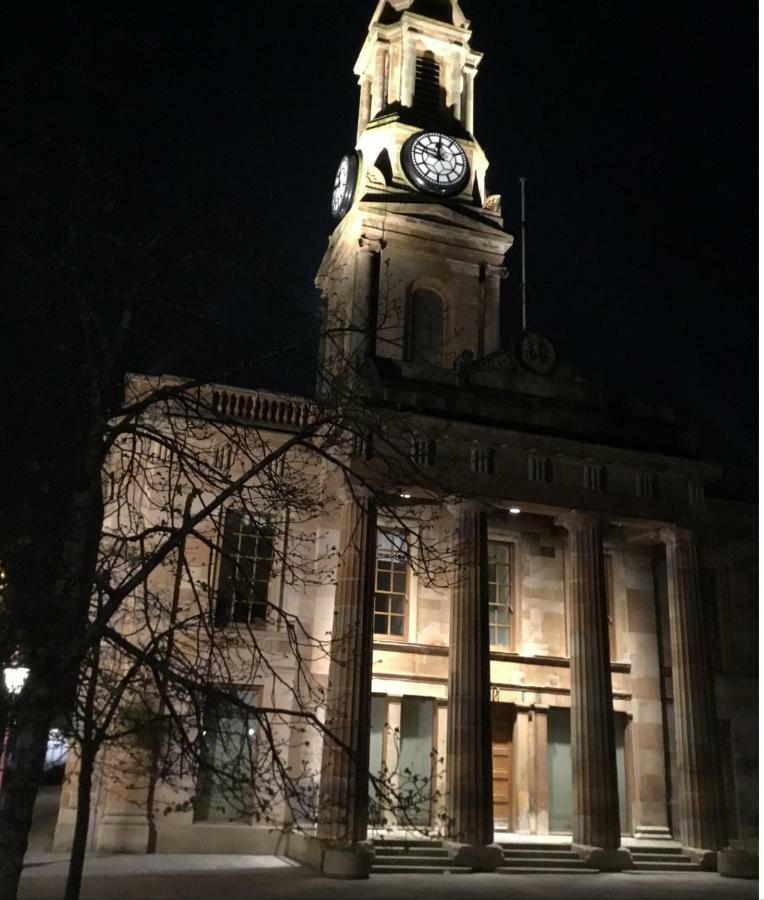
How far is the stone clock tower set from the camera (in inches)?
1167

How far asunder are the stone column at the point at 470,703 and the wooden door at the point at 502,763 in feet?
13.8

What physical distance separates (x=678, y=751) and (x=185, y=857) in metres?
12.3

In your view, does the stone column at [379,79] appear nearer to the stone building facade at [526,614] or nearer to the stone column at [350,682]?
the stone building facade at [526,614]

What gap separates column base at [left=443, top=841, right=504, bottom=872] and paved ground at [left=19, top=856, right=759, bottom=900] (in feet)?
1.06

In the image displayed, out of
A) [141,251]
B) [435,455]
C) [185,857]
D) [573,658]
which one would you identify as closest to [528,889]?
[573,658]

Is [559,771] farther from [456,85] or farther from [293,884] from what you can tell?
[456,85]

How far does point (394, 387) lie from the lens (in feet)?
77.7

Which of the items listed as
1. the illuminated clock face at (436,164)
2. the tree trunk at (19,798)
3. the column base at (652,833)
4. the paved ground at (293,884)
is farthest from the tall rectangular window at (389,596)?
the tree trunk at (19,798)

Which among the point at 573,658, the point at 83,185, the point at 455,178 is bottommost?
the point at 573,658

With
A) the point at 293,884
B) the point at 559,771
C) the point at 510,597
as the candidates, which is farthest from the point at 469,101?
the point at 293,884

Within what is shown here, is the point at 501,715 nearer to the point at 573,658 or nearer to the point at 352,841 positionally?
the point at 573,658

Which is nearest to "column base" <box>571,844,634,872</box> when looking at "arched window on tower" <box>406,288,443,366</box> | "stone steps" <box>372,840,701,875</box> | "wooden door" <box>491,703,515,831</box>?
"stone steps" <box>372,840,701,875</box>

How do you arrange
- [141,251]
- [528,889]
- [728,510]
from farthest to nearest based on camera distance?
[728,510]
[528,889]
[141,251]

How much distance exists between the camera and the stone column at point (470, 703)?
1956 cm
